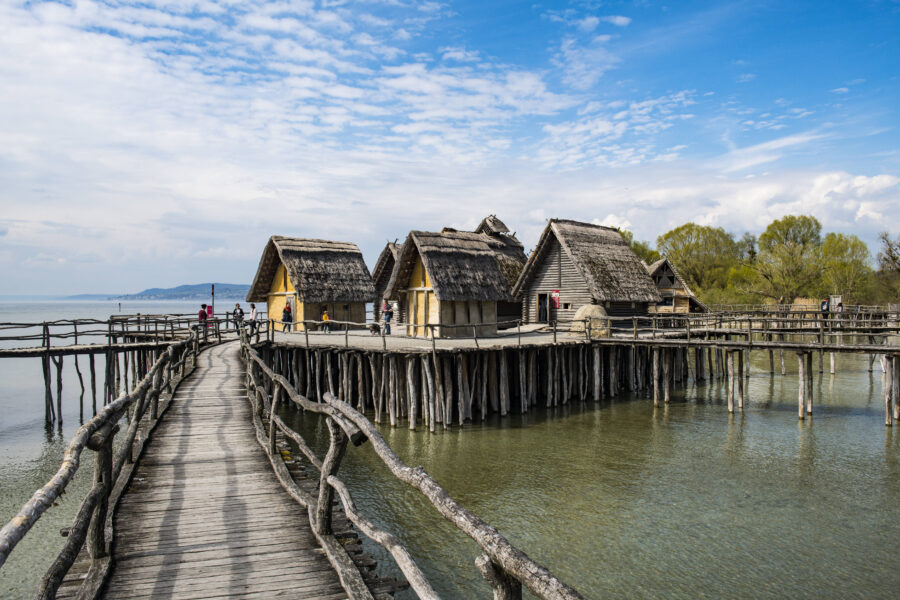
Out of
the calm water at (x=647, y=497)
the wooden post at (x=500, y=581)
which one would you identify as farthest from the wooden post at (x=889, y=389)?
the wooden post at (x=500, y=581)

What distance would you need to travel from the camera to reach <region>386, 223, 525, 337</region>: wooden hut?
909 inches

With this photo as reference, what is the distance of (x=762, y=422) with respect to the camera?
60.7 feet

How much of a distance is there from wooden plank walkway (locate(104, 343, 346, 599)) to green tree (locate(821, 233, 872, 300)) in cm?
5319

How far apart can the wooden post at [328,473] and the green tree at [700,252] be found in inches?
2485

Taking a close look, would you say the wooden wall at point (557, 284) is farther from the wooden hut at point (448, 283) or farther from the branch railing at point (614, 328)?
the wooden hut at point (448, 283)

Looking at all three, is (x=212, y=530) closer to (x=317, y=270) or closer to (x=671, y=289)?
(x=317, y=270)

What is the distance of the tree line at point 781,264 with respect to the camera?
49.5m

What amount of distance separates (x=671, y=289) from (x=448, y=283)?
24.9 metres

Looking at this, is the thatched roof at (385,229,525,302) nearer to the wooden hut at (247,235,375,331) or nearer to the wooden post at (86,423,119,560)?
the wooden hut at (247,235,375,331)

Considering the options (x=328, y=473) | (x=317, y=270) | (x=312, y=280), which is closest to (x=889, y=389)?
(x=328, y=473)

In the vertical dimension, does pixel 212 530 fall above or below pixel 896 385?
above

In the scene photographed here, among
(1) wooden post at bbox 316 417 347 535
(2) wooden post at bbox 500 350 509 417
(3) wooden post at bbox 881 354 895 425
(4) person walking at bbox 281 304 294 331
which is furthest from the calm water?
(4) person walking at bbox 281 304 294 331

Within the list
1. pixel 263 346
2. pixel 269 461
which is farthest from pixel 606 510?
pixel 263 346

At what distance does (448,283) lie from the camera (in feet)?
75.4
